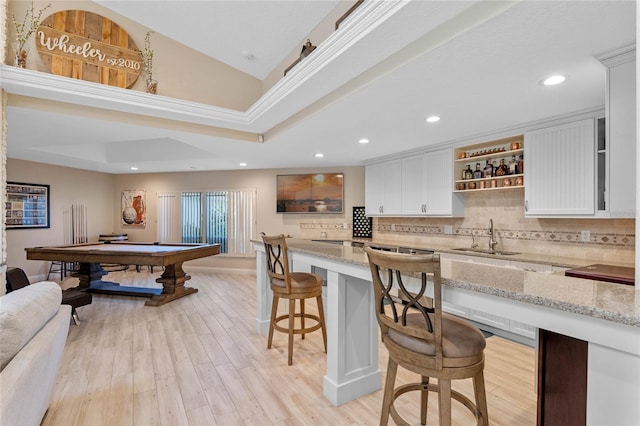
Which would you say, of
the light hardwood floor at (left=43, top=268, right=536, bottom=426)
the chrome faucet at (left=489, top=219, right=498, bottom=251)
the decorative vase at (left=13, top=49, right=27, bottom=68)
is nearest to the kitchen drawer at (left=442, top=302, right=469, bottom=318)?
the light hardwood floor at (left=43, top=268, right=536, bottom=426)

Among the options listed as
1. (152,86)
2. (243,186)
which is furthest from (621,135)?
(243,186)

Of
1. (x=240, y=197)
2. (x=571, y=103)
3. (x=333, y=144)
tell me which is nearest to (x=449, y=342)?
(x=571, y=103)

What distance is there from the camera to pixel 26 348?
1.32 meters

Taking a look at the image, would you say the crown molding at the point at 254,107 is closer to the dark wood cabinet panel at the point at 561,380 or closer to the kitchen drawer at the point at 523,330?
the dark wood cabinet panel at the point at 561,380

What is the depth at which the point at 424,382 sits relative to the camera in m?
1.72

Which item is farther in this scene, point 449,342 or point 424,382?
point 424,382

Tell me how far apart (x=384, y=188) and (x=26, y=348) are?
4562 millimetres

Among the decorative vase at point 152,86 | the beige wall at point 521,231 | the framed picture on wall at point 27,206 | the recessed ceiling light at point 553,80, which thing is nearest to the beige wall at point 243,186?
the beige wall at point 521,231

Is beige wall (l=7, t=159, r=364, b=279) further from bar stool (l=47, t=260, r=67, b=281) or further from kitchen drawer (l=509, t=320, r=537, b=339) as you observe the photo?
kitchen drawer (l=509, t=320, r=537, b=339)

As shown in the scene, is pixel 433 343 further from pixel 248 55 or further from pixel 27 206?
pixel 27 206

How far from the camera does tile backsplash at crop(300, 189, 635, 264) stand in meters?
2.94

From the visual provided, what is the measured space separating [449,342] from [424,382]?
23.2 inches

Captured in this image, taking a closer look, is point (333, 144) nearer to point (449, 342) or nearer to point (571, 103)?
point (571, 103)

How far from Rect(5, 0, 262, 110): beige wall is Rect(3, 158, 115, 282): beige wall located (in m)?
4.05
